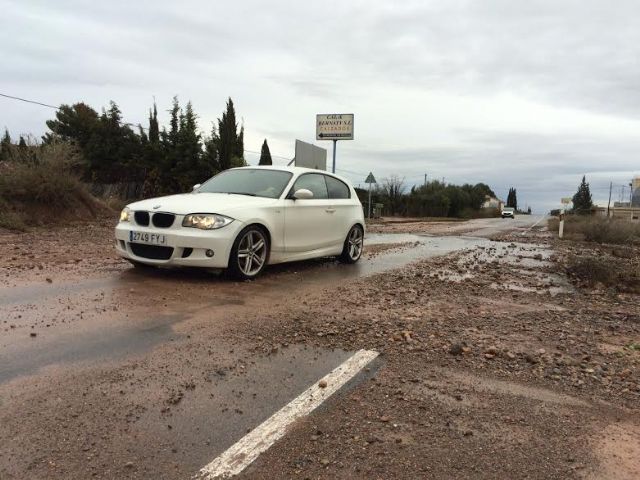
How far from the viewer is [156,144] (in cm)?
3447

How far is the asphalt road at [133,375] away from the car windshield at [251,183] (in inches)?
69.4

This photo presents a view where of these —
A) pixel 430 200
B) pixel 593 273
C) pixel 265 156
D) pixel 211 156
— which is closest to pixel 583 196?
pixel 430 200

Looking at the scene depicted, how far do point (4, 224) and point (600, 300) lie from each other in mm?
11370

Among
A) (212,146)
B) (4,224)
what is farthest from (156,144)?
(4,224)

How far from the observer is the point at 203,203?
6.63 m

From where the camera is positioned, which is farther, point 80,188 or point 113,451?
point 80,188

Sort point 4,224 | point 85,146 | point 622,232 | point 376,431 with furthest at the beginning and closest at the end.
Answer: point 85,146
point 622,232
point 4,224
point 376,431

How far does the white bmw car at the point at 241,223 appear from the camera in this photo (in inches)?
245

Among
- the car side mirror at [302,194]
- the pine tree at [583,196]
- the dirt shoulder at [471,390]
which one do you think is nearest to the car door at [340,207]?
the car side mirror at [302,194]

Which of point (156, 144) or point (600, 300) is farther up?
point (156, 144)

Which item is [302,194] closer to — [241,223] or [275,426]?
[241,223]

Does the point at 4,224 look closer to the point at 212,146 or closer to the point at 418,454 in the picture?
the point at 418,454

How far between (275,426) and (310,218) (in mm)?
5134

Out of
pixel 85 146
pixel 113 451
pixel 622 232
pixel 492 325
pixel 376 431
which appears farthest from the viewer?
pixel 85 146
